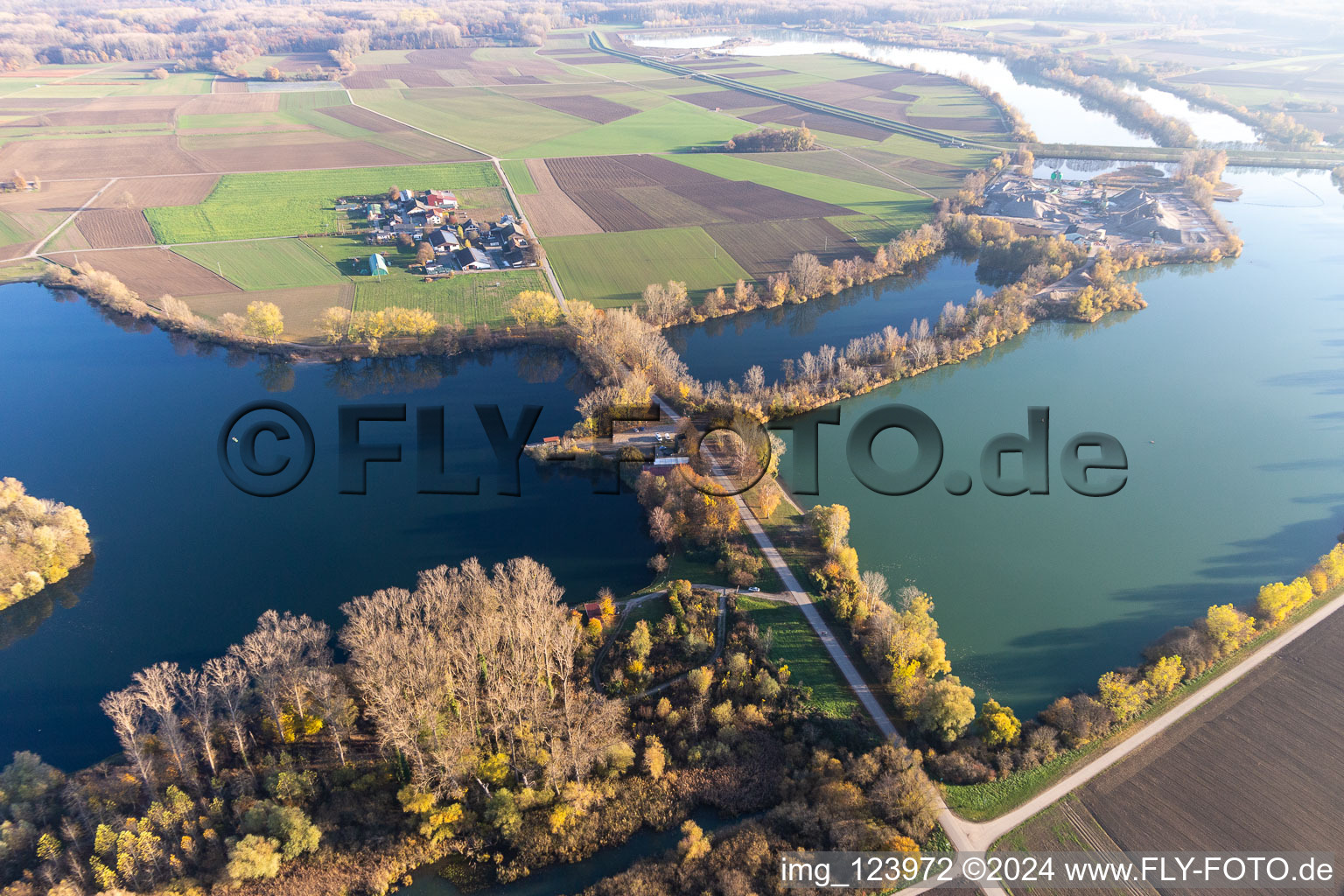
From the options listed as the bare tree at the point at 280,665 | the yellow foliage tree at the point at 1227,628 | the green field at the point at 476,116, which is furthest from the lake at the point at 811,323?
the green field at the point at 476,116

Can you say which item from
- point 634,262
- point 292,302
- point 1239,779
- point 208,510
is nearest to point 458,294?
point 292,302

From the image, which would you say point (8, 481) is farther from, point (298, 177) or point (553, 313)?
point (298, 177)

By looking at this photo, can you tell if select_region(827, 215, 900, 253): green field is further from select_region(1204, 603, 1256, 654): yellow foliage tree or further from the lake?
select_region(1204, 603, 1256, 654): yellow foliage tree

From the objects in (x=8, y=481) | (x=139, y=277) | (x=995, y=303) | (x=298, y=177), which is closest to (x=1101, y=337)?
(x=995, y=303)

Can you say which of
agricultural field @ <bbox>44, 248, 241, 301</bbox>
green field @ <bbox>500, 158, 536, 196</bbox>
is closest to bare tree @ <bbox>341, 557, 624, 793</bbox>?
agricultural field @ <bbox>44, 248, 241, 301</bbox>

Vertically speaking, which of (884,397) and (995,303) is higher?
(995,303)

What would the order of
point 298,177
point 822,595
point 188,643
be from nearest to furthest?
point 188,643
point 822,595
point 298,177

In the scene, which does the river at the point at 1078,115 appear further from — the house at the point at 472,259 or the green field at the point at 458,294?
the house at the point at 472,259
